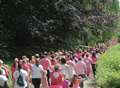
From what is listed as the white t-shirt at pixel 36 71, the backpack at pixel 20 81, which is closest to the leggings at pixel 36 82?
the white t-shirt at pixel 36 71

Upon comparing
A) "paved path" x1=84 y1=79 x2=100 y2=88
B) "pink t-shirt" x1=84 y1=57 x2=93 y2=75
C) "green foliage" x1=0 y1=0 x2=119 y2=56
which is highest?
"green foliage" x1=0 y1=0 x2=119 y2=56

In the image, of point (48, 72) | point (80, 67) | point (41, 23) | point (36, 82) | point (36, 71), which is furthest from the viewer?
point (41, 23)

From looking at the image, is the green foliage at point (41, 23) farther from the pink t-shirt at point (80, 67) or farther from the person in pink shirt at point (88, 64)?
the pink t-shirt at point (80, 67)

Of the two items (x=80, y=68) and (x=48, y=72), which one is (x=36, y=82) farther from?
(x=80, y=68)

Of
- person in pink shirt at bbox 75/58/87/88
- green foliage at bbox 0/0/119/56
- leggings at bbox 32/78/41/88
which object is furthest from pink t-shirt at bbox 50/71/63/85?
green foliage at bbox 0/0/119/56

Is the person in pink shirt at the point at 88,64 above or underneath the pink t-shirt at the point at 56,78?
underneath

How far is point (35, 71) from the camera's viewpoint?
20.3m

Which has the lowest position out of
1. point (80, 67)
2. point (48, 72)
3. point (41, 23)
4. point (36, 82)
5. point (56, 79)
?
point (36, 82)

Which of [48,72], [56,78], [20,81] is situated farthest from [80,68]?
[56,78]

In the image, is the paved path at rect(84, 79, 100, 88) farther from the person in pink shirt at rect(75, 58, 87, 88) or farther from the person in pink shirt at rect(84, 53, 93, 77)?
the person in pink shirt at rect(75, 58, 87, 88)

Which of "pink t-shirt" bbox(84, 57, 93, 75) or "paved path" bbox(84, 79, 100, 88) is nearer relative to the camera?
"paved path" bbox(84, 79, 100, 88)

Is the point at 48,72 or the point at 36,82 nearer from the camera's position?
the point at 36,82

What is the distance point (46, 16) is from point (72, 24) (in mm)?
1995

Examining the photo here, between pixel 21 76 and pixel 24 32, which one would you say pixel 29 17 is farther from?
pixel 21 76
